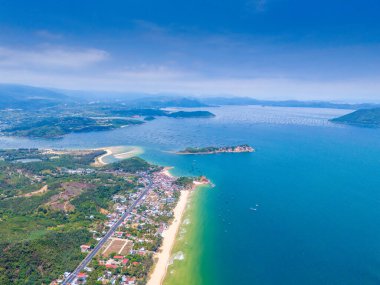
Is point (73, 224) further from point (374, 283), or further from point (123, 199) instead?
point (374, 283)

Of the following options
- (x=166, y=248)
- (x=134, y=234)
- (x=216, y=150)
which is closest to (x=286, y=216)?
(x=166, y=248)

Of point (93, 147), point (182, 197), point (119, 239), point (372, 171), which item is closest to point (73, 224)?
point (119, 239)

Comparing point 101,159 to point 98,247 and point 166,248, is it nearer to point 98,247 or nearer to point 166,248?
point 98,247

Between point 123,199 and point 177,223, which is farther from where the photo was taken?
point 123,199

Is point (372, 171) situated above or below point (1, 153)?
above

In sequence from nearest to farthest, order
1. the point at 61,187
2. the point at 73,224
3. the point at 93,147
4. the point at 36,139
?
1. the point at 73,224
2. the point at 61,187
3. the point at 93,147
4. the point at 36,139

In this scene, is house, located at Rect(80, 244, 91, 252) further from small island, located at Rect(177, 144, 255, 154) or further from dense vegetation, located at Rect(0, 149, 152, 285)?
small island, located at Rect(177, 144, 255, 154)

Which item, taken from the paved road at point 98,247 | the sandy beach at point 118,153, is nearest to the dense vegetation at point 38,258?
the paved road at point 98,247

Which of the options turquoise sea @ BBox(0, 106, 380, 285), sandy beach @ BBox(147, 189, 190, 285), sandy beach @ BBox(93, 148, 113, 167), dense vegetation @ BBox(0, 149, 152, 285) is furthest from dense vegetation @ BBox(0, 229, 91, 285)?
sandy beach @ BBox(93, 148, 113, 167)
